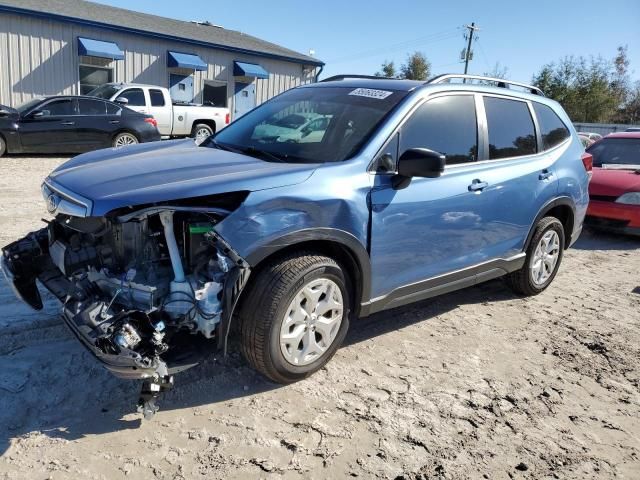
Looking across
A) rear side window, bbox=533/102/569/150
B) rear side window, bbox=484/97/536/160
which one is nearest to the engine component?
rear side window, bbox=484/97/536/160

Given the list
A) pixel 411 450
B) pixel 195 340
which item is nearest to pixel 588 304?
pixel 411 450

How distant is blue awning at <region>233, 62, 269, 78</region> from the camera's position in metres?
22.5

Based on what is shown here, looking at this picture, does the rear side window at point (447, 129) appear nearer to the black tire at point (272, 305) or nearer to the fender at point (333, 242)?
the fender at point (333, 242)

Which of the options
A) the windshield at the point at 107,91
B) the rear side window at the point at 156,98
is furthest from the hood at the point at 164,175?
the rear side window at the point at 156,98

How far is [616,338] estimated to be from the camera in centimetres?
454

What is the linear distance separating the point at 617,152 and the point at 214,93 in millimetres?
16875

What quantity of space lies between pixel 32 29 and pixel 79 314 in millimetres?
17357

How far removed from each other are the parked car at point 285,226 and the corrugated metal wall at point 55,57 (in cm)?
1560

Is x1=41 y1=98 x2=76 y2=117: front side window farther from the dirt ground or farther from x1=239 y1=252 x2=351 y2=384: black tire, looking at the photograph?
x1=239 y1=252 x2=351 y2=384: black tire

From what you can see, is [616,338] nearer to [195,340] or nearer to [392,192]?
[392,192]

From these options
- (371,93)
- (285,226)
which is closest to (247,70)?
(371,93)

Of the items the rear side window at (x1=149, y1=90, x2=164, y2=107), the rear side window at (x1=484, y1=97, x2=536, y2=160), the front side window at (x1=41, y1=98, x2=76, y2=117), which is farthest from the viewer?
the rear side window at (x1=149, y1=90, x2=164, y2=107)

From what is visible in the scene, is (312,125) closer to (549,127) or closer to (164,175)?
(164,175)

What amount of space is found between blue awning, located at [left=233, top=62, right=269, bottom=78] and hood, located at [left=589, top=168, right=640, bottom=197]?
16.8 metres
